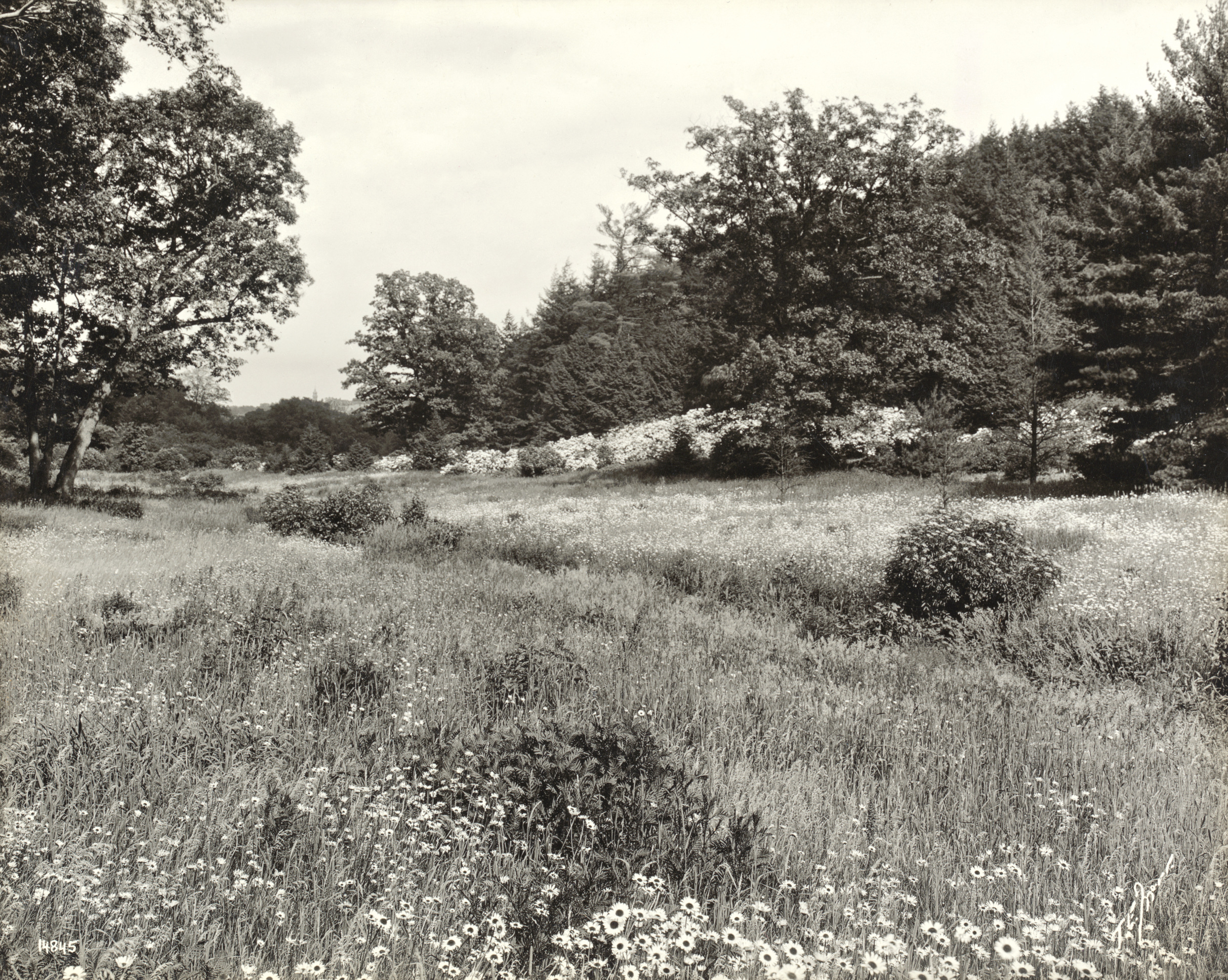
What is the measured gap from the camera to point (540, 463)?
41250 millimetres

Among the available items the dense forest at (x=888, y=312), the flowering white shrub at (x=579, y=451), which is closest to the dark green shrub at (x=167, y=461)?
the dense forest at (x=888, y=312)

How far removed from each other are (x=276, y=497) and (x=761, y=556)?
11.6 meters

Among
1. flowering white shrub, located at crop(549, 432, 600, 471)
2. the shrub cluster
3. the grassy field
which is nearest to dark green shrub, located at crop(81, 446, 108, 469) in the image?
flowering white shrub, located at crop(549, 432, 600, 471)

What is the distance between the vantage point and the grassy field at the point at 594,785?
8.72ft

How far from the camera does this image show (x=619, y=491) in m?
28.2

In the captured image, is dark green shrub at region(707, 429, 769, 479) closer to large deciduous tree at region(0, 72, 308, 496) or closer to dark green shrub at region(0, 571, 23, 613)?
large deciduous tree at region(0, 72, 308, 496)

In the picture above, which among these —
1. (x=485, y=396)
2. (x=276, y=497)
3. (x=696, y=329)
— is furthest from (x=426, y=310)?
(x=276, y=497)

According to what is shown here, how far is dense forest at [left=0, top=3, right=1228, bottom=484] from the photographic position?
19.9 metres

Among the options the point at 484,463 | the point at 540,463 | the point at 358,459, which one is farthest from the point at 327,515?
the point at 358,459

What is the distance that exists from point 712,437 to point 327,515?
76.4 ft

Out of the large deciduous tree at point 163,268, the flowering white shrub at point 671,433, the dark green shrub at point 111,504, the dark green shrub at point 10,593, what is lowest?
the dark green shrub at point 10,593

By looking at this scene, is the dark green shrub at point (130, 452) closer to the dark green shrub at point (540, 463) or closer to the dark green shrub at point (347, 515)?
the dark green shrub at point (540, 463)

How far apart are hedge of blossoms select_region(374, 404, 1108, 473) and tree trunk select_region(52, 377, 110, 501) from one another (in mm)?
21551

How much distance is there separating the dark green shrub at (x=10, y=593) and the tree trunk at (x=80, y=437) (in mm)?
14002
